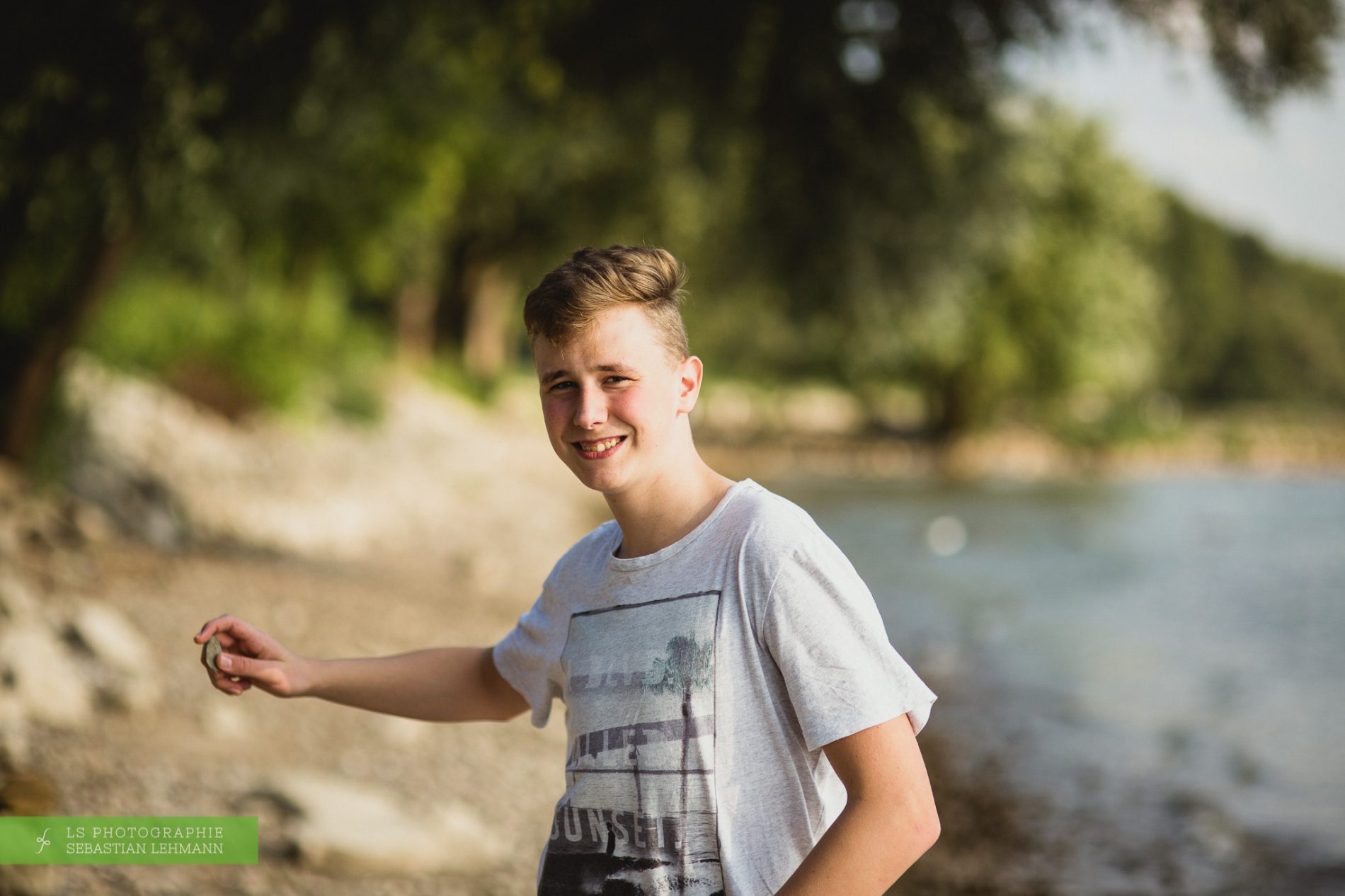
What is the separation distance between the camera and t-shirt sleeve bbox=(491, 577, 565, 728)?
1908 millimetres

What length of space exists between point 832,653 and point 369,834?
3.35 meters

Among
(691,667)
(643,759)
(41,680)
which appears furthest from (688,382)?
(41,680)

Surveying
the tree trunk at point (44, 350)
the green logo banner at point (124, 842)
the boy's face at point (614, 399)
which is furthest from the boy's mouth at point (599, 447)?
the tree trunk at point (44, 350)

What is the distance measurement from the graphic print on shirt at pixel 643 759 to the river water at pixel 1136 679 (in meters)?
4.52

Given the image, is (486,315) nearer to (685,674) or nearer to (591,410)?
(591,410)

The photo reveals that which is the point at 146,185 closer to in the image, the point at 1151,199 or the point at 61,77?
the point at 61,77

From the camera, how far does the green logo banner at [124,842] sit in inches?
122

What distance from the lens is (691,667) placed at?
165 cm

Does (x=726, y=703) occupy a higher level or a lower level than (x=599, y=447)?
lower

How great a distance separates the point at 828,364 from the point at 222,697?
31.8 meters

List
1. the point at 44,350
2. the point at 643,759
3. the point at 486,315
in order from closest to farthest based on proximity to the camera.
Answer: the point at 643,759
the point at 44,350
the point at 486,315

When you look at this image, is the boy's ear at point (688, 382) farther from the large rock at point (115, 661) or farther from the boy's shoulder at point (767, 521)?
the large rock at point (115, 661)

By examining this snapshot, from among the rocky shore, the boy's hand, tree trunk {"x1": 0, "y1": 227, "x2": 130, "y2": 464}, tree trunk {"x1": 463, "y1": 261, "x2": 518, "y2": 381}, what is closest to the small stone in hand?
→ the boy's hand

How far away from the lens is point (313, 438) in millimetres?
15812
